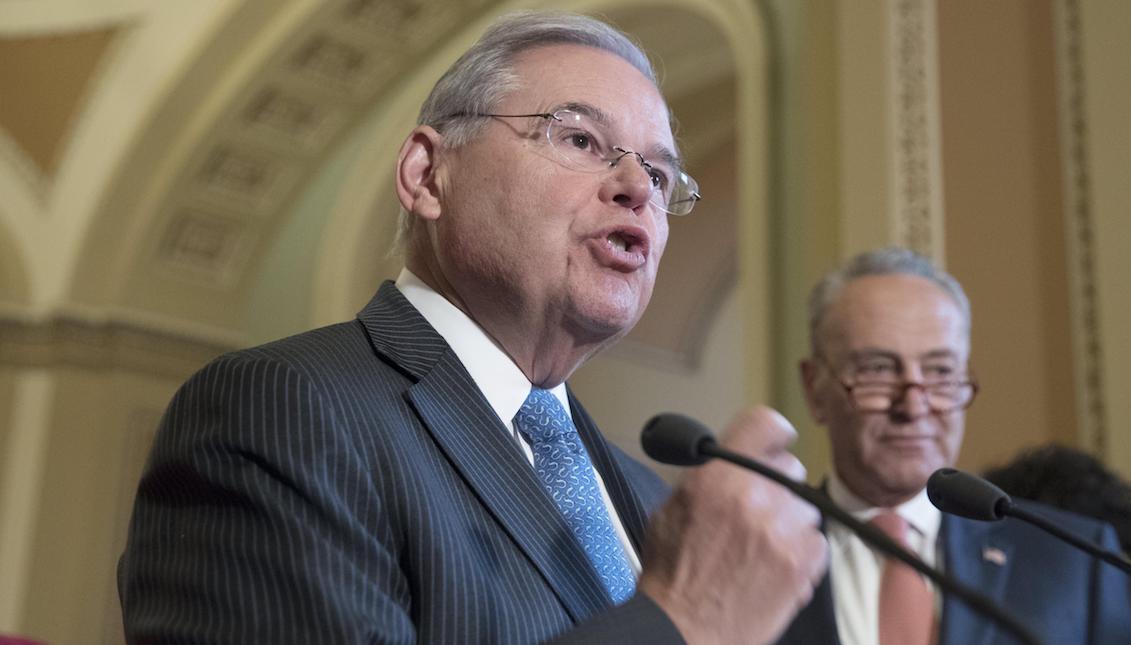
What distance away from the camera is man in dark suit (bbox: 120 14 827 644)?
125 cm

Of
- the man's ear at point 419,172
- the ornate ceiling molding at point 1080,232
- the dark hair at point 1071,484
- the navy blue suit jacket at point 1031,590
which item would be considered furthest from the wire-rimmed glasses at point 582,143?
the ornate ceiling molding at point 1080,232

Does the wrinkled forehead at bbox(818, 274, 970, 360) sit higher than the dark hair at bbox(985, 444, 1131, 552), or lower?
higher

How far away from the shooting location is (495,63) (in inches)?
72.0

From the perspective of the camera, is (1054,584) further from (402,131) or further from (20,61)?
(20,61)

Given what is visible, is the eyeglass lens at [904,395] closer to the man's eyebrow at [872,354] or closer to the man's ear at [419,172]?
the man's eyebrow at [872,354]

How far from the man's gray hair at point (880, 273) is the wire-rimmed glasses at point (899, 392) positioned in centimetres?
20

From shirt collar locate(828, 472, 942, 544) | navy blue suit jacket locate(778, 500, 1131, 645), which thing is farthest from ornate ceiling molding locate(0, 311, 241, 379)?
navy blue suit jacket locate(778, 500, 1131, 645)

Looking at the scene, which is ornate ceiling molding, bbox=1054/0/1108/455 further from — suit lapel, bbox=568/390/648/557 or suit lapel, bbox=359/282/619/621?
suit lapel, bbox=359/282/619/621

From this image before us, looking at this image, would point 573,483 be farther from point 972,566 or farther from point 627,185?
point 972,566

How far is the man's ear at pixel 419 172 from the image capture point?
1825mm

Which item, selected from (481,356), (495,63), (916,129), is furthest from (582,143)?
(916,129)

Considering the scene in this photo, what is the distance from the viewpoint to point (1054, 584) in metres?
2.36

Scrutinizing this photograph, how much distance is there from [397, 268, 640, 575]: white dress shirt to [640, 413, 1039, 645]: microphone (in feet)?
0.90

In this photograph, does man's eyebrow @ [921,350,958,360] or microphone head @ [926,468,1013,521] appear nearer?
microphone head @ [926,468,1013,521]
